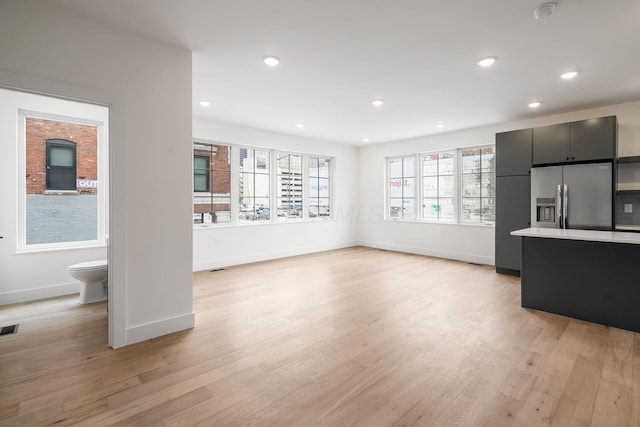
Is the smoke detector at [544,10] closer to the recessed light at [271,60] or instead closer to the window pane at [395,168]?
the recessed light at [271,60]

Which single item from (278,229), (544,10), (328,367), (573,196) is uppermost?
(544,10)

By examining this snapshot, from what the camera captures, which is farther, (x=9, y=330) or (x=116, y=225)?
(x=9, y=330)

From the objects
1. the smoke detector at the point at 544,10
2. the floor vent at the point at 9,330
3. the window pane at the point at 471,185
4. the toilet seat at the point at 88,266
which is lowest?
the floor vent at the point at 9,330

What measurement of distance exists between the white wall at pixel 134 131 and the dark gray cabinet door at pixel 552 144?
513cm

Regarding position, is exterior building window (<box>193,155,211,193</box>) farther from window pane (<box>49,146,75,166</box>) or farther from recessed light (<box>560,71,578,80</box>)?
recessed light (<box>560,71,578,80</box>)

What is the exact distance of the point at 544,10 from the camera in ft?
7.51

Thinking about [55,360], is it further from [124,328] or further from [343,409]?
[343,409]

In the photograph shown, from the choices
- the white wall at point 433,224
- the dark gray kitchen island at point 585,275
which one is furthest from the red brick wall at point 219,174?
the dark gray kitchen island at point 585,275

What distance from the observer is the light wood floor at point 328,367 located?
1.84 meters

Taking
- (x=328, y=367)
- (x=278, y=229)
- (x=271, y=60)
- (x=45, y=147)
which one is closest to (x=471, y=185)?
(x=278, y=229)

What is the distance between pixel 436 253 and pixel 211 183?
195 inches

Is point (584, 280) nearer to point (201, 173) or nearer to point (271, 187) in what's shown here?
point (271, 187)

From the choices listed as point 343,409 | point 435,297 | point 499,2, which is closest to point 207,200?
point 435,297

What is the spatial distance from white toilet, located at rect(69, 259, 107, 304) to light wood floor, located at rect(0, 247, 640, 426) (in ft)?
0.72
